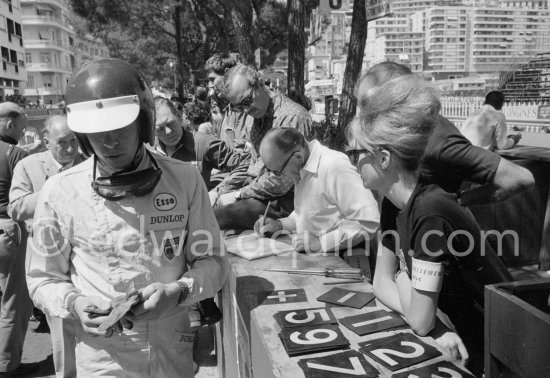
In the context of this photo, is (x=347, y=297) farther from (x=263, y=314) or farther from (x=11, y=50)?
(x=11, y=50)

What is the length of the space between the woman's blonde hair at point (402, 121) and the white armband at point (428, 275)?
0.37m

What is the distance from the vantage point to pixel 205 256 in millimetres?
2000

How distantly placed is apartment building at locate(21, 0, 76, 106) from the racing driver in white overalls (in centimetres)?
9625

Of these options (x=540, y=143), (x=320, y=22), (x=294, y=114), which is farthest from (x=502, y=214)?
(x=540, y=143)

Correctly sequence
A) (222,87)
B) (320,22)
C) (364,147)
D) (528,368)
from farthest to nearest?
1. (320,22)
2. (222,87)
3. (364,147)
4. (528,368)

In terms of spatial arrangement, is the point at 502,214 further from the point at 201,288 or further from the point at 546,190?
the point at 201,288

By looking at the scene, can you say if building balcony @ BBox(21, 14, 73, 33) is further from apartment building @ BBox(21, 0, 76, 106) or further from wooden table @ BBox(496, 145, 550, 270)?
wooden table @ BBox(496, 145, 550, 270)

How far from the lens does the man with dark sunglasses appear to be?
3.48 meters

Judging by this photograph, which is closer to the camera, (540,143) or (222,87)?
(222,87)

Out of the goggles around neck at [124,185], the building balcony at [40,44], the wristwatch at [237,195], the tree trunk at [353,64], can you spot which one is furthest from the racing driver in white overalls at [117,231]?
the building balcony at [40,44]

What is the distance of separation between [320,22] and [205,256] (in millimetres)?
7552

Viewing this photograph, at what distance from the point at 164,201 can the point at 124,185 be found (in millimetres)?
168

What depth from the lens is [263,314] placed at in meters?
1.98

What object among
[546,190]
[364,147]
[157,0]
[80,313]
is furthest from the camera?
[157,0]
